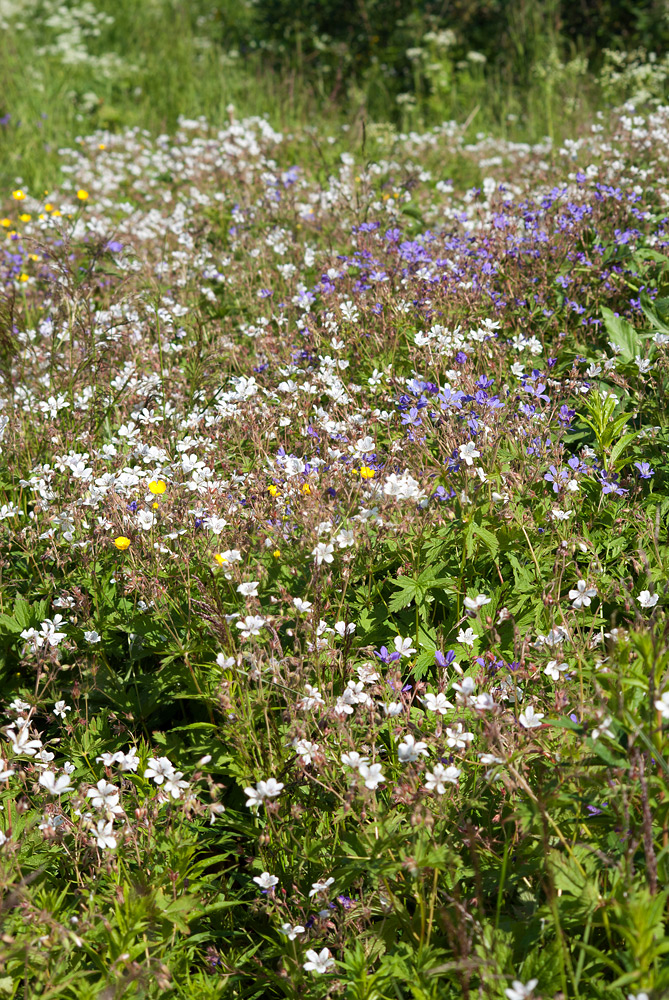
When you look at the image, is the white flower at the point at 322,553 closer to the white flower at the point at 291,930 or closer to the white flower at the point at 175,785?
the white flower at the point at 175,785

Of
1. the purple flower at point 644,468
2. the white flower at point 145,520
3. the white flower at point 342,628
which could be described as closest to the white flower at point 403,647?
the white flower at point 342,628

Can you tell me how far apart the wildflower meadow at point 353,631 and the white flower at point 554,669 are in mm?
10

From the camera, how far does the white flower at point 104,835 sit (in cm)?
183

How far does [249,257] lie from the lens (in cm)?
469

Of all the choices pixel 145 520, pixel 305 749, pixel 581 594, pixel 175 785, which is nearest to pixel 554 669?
pixel 581 594

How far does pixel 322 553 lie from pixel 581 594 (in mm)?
771

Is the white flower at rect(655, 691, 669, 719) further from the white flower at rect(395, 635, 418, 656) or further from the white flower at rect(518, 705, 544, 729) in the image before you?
the white flower at rect(395, 635, 418, 656)

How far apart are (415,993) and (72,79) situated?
10372 millimetres

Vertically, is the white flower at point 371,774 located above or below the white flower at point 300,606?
below

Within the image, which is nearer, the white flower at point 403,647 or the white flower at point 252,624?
the white flower at point 252,624

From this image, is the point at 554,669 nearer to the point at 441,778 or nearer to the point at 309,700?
the point at 441,778

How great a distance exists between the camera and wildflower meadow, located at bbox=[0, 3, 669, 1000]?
5.66ft

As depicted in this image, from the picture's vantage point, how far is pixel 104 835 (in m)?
1.86

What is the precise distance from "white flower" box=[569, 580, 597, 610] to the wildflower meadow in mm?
89
